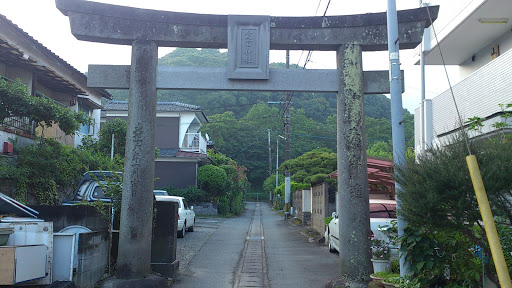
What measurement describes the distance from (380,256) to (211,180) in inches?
985

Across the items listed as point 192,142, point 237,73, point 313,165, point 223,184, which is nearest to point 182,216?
point 313,165

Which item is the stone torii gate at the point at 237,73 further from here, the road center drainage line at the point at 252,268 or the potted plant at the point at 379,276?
the road center drainage line at the point at 252,268

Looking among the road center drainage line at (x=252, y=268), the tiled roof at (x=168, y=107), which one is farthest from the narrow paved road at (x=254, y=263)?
the tiled roof at (x=168, y=107)

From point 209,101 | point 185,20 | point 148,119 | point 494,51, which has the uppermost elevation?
point 209,101

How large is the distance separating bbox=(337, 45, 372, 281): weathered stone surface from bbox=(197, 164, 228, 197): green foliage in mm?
24754

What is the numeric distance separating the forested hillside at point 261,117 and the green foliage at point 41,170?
1984 cm

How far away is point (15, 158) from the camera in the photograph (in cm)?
1153

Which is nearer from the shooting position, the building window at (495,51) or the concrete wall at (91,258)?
the concrete wall at (91,258)

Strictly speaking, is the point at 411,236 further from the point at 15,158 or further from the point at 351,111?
the point at 15,158

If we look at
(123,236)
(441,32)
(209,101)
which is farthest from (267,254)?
(209,101)

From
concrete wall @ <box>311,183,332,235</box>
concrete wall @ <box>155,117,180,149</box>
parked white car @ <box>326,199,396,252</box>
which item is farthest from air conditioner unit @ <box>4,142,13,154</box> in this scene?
concrete wall @ <box>155,117,180,149</box>

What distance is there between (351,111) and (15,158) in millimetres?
8524

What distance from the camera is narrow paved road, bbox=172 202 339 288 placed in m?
9.34

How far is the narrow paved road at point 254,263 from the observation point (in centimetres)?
934
